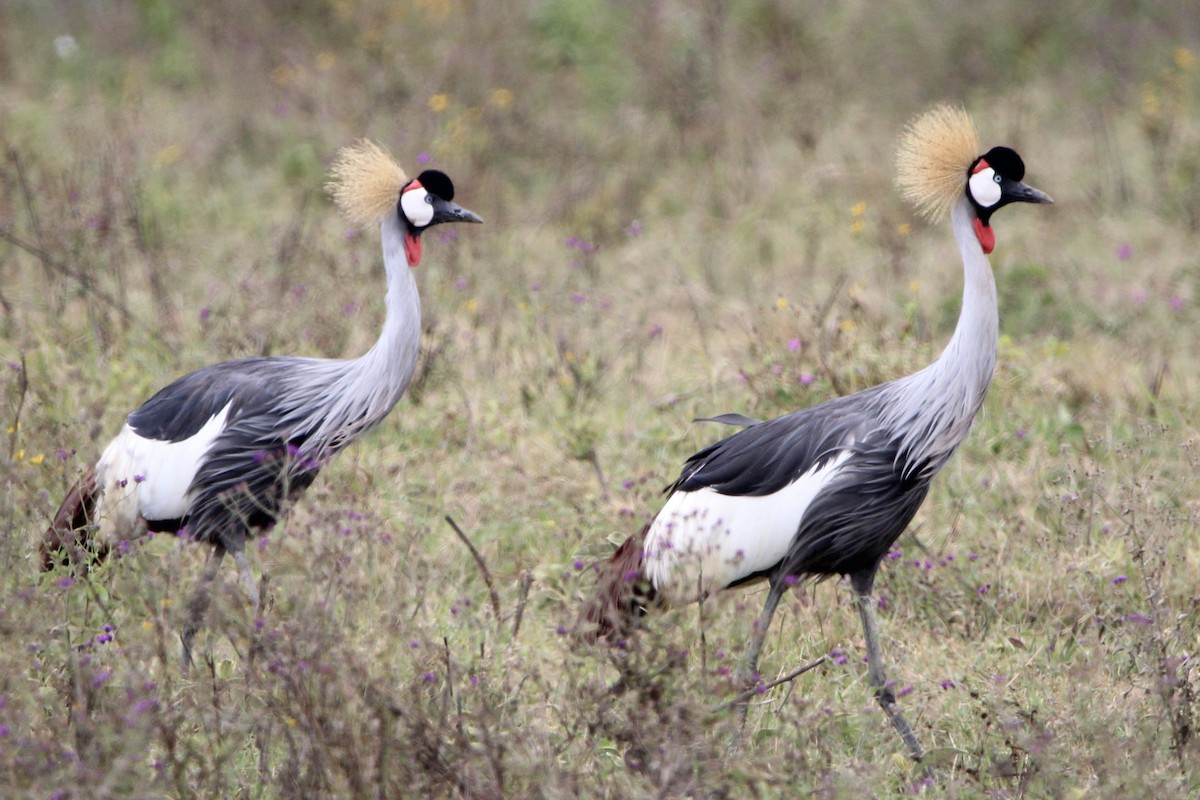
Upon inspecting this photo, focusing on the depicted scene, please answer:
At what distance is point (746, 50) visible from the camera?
7.20 meters

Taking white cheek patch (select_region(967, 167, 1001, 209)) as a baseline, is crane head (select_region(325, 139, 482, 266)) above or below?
above

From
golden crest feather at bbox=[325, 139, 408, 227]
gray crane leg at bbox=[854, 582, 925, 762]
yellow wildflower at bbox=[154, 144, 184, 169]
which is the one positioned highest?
yellow wildflower at bbox=[154, 144, 184, 169]

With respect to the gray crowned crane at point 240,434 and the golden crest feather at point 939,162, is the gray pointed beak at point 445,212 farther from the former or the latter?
the golden crest feather at point 939,162

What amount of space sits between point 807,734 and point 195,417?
5.31ft

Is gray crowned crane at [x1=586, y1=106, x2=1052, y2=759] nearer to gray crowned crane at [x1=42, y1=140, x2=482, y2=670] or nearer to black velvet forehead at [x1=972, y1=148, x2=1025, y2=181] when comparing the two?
black velvet forehead at [x1=972, y1=148, x2=1025, y2=181]

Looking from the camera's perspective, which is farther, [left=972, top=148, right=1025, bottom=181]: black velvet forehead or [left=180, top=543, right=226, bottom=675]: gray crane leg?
[left=972, top=148, right=1025, bottom=181]: black velvet forehead

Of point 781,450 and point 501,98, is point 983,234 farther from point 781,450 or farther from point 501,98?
point 501,98

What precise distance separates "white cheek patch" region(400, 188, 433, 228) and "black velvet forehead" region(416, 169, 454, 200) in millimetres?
18

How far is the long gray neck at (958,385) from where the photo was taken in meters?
2.94

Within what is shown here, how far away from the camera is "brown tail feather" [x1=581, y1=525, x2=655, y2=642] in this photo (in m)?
2.79

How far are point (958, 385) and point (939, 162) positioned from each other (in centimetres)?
52

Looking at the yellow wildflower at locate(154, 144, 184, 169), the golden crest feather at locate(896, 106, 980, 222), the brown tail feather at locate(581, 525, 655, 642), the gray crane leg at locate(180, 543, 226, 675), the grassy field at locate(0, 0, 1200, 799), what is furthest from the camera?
the yellow wildflower at locate(154, 144, 184, 169)

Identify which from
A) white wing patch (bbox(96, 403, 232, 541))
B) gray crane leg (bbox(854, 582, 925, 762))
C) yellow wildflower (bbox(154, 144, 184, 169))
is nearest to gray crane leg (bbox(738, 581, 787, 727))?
gray crane leg (bbox(854, 582, 925, 762))

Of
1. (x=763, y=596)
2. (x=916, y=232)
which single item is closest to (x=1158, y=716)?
(x=763, y=596)
